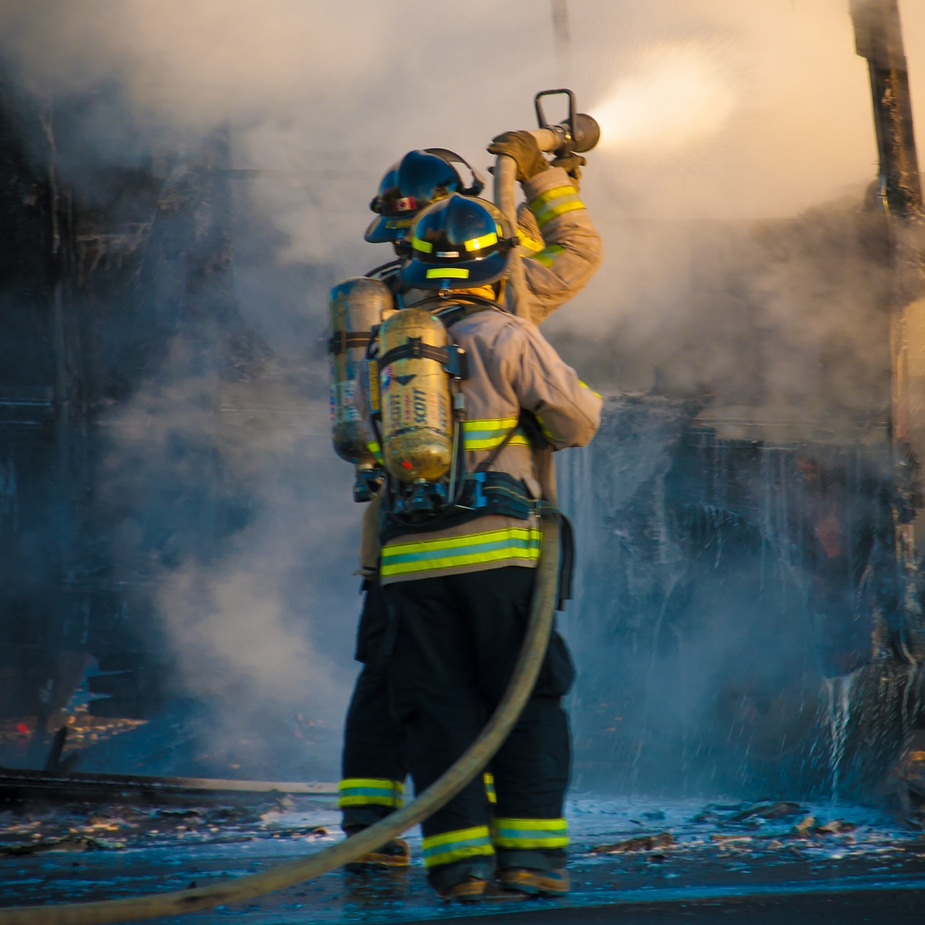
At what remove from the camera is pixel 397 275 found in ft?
11.4

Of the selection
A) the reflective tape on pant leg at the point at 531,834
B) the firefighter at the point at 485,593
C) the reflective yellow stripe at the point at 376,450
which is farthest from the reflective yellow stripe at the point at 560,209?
the reflective tape on pant leg at the point at 531,834

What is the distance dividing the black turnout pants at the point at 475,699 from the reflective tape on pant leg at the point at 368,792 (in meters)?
0.41

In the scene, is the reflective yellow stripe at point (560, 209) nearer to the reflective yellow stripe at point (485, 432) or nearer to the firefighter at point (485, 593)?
the firefighter at point (485, 593)

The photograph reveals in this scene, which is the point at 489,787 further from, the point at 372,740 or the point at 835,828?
the point at 835,828

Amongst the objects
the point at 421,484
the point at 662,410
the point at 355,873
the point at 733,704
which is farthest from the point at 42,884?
the point at 662,410

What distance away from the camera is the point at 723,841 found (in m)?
3.36

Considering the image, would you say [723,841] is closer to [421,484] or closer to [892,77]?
[421,484]

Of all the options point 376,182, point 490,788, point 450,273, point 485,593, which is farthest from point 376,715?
point 376,182

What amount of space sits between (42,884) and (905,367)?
14.8 ft

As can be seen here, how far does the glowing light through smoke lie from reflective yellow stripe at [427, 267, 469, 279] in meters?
3.11

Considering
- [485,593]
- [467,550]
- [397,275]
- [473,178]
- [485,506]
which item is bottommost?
[485,593]

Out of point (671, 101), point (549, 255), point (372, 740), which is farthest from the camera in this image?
point (671, 101)

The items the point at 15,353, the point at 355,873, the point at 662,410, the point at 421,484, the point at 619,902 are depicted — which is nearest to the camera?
the point at 619,902

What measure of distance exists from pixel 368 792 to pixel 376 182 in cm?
377
